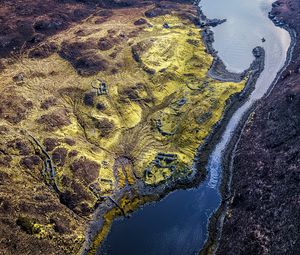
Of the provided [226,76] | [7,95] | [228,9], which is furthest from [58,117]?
[228,9]

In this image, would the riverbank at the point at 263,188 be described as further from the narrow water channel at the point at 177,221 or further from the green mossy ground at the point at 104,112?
the green mossy ground at the point at 104,112

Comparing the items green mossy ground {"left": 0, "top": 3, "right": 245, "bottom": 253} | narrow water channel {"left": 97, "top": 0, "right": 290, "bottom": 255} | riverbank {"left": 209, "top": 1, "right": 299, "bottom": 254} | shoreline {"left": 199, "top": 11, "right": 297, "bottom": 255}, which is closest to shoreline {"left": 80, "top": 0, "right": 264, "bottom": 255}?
narrow water channel {"left": 97, "top": 0, "right": 290, "bottom": 255}

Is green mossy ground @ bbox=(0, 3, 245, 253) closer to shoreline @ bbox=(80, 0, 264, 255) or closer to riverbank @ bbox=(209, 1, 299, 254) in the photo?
shoreline @ bbox=(80, 0, 264, 255)

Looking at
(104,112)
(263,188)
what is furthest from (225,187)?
(104,112)

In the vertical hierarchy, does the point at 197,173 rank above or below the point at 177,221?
above

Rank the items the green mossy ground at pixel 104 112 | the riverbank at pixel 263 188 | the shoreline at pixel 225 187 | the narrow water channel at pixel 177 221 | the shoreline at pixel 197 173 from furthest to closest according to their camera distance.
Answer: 1. the green mossy ground at pixel 104 112
2. the shoreline at pixel 197 173
3. the shoreline at pixel 225 187
4. the narrow water channel at pixel 177 221
5. the riverbank at pixel 263 188

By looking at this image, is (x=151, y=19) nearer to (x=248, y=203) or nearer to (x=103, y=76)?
(x=103, y=76)

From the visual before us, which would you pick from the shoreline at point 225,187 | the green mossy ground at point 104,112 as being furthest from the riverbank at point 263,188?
the green mossy ground at point 104,112

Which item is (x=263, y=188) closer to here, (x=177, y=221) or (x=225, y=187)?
(x=225, y=187)

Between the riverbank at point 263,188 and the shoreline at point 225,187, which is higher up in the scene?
the riverbank at point 263,188
